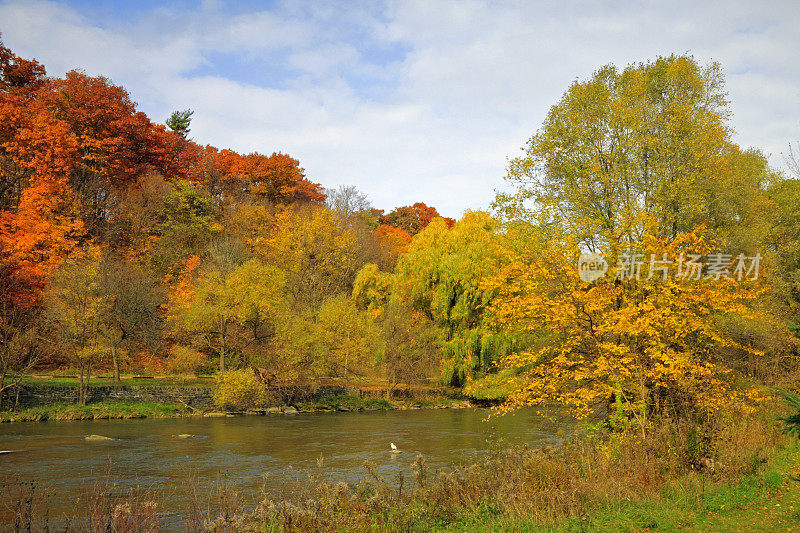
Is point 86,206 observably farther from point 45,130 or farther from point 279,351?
point 279,351

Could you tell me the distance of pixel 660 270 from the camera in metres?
14.1

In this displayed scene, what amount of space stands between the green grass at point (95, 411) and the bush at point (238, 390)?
7.02 feet

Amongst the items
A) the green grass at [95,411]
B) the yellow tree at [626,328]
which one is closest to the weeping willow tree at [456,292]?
the green grass at [95,411]

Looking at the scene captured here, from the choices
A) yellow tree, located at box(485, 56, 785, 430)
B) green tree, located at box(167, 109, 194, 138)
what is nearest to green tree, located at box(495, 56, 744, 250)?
yellow tree, located at box(485, 56, 785, 430)

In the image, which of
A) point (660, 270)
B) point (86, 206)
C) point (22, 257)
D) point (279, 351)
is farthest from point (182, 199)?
point (660, 270)

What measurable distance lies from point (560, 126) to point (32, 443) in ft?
73.1

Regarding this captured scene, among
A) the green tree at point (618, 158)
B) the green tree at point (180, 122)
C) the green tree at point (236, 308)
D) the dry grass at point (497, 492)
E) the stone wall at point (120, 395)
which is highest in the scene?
the green tree at point (180, 122)

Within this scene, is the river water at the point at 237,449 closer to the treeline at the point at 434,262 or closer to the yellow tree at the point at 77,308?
the treeline at the point at 434,262

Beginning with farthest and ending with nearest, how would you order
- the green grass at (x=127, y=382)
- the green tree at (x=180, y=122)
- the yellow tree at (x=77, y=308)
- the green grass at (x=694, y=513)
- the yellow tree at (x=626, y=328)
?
the green tree at (x=180, y=122) < the yellow tree at (x=77, y=308) < the green grass at (x=127, y=382) < the yellow tree at (x=626, y=328) < the green grass at (x=694, y=513)

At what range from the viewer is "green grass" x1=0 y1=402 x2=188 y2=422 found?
2628 cm

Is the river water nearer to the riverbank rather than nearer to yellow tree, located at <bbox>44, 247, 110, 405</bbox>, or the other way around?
the riverbank

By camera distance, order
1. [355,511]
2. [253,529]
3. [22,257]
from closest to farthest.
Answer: [253,529]
[355,511]
[22,257]

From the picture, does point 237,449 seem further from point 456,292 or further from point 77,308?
point 456,292

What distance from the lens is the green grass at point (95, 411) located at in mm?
26281
